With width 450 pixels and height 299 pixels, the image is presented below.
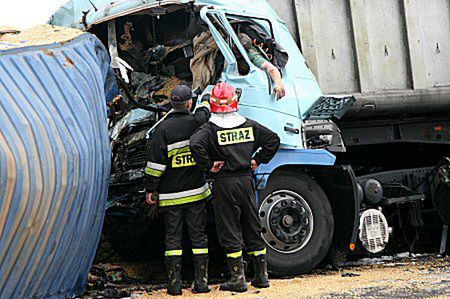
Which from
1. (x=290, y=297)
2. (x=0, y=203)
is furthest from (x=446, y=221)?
(x=0, y=203)

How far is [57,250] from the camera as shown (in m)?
5.78

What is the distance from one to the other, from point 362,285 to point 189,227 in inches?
56.2

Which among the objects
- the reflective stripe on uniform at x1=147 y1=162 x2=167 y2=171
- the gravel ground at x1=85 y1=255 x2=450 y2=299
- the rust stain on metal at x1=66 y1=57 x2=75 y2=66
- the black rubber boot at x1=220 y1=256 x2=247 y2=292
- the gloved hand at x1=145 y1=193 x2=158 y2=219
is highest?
the rust stain on metal at x1=66 y1=57 x2=75 y2=66

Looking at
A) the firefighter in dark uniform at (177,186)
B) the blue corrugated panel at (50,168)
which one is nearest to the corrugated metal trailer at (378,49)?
the firefighter in dark uniform at (177,186)

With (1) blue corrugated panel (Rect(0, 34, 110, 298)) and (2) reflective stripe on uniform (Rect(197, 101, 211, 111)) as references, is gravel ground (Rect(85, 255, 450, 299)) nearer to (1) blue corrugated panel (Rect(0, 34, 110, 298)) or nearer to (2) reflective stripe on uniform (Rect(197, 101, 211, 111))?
(1) blue corrugated panel (Rect(0, 34, 110, 298))

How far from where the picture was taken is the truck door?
7.34 m

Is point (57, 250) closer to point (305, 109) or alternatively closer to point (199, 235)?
point (199, 235)

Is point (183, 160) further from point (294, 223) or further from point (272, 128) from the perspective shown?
point (294, 223)

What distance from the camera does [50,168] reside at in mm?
5473

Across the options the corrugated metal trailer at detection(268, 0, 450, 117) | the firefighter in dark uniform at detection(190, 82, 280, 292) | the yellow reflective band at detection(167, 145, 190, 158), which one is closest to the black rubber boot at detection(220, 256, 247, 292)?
the firefighter in dark uniform at detection(190, 82, 280, 292)

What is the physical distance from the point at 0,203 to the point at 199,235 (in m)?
2.13

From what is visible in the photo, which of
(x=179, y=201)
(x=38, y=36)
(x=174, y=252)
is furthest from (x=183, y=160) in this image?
(x=38, y=36)

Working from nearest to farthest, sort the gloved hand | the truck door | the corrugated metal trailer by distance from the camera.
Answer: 1. the gloved hand
2. the truck door
3. the corrugated metal trailer

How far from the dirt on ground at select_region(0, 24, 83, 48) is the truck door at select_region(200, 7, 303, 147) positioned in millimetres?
1290
